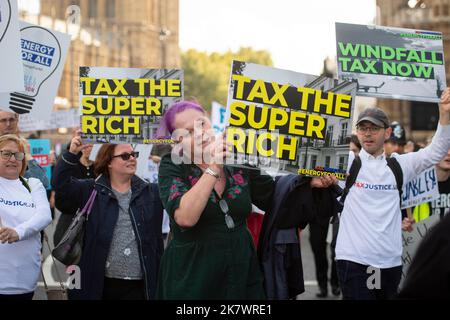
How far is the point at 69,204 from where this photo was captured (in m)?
5.02

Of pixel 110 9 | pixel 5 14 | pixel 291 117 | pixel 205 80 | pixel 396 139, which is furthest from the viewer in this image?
pixel 205 80

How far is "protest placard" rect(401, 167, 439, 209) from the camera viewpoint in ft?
20.2

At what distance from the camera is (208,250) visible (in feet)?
11.5

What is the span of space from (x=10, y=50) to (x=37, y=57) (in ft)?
4.98

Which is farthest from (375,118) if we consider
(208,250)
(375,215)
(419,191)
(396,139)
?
(396,139)

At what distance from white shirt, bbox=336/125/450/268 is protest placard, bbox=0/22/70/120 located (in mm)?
2816

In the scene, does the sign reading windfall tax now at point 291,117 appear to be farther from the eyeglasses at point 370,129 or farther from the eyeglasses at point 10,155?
the eyeglasses at point 10,155

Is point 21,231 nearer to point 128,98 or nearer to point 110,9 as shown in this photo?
point 128,98

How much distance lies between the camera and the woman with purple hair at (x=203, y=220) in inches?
136

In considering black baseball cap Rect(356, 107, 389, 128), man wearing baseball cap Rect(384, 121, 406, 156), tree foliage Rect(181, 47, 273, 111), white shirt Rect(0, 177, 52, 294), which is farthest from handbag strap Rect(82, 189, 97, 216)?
tree foliage Rect(181, 47, 273, 111)

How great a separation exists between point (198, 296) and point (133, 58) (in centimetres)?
8799

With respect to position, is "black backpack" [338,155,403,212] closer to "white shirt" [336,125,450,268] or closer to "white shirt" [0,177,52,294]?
"white shirt" [336,125,450,268]

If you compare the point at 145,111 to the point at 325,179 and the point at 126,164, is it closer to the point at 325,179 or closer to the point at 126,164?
the point at 126,164
